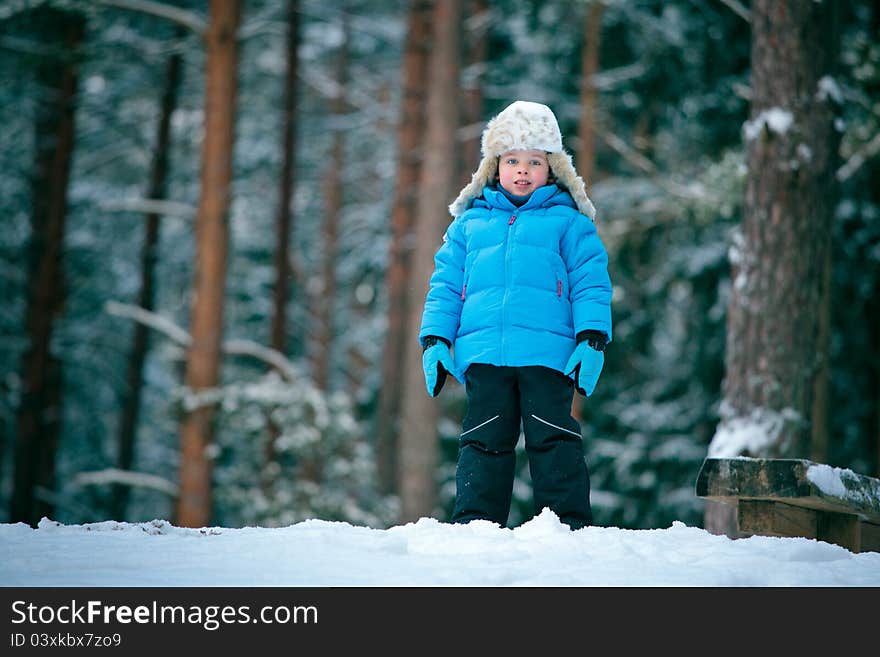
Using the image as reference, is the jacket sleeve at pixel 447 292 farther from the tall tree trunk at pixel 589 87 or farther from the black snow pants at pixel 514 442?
the tall tree trunk at pixel 589 87

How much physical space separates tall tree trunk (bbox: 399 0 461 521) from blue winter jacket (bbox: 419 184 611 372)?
21.7 feet

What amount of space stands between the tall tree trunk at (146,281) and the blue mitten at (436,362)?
12784mm

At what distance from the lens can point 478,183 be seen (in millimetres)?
4832

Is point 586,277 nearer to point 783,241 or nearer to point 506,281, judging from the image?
point 506,281

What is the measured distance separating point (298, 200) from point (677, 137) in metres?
10.4

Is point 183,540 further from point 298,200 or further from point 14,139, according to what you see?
point 298,200

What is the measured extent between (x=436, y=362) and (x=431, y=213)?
7.09 m

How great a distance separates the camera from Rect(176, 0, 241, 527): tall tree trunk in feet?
36.4

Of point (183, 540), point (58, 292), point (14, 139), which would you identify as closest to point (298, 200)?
Answer: point (14, 139)

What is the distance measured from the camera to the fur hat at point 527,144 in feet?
15.4

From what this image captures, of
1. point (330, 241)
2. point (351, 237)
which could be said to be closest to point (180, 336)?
point (330, 241)

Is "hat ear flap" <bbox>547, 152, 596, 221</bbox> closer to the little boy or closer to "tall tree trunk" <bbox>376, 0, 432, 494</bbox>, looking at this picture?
the little boy

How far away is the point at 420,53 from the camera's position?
51.0ft

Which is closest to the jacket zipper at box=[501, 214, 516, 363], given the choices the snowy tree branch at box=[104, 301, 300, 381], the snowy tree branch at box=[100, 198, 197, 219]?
the snowy tree branch at box=[104, 301, 300, 381]
